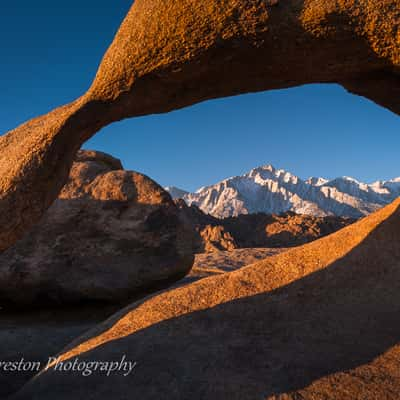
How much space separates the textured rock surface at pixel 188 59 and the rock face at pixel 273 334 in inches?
66.0

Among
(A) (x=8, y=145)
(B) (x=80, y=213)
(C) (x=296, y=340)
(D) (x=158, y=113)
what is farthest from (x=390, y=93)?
(B) (x=80, y=213)

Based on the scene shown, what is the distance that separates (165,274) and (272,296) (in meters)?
3.11

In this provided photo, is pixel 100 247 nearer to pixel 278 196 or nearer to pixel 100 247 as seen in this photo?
pixel 100 247

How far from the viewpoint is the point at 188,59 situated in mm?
2941

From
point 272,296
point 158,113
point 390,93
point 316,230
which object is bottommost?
point 316,230

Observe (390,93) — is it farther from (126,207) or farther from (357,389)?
(126,207)

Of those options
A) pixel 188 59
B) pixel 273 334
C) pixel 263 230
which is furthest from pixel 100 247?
pixel 263 230

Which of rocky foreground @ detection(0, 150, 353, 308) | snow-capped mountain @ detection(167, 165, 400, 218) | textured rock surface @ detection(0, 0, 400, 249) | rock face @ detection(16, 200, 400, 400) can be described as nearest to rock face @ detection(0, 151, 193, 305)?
rocky foreground @ detection(0, 150, 353, 308)

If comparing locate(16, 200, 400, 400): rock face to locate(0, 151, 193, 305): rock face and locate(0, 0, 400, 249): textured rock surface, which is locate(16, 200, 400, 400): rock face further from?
locate(0, 151, 193, 305): rock face

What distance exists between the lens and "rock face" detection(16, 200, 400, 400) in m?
2.91

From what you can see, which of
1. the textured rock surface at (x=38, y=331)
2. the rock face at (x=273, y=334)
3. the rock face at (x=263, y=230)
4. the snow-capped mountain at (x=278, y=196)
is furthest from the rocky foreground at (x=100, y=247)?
the snow-capped mountain at (x=278, y=196)

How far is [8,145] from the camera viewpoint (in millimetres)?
3281

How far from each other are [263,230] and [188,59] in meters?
20.6

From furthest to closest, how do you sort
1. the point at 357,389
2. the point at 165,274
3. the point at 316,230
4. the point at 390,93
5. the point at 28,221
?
the point at 316,230 < the point at 165,274 < the point at 390,93 < the point at 28,221 < the point at 357,389
